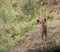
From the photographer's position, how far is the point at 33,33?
5.71 m

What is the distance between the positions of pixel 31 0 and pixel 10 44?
2000 millimetres

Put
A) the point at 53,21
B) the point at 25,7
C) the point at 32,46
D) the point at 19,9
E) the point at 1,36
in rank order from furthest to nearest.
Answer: the point at 19,9
the point at 25,7
the point at 53,21
the point at 1,36
the point at 32,46

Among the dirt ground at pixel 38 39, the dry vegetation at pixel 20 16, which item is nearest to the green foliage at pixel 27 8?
the dry vegetation at pixel 20 16

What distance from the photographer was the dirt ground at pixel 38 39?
197 inches

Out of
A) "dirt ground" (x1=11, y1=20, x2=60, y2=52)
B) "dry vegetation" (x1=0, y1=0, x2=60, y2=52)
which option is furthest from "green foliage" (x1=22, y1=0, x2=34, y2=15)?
"dirt ground" (x1=11, y1=20, x2=60, y2=52)

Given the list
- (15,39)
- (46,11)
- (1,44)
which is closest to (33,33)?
(15,39)

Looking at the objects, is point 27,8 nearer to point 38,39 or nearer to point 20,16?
point 20,16

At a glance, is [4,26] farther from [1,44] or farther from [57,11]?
[57,11]

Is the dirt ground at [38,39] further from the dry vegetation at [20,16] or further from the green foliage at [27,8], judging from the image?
the green foliage at [27,8]

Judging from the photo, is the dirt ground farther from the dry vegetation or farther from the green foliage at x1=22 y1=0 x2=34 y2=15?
the green foliage at x1=22 y1=0 x2=34 y2=15

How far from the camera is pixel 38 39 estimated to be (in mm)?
5297

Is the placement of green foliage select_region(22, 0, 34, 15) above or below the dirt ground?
above

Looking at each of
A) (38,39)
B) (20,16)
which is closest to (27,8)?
(20,16)

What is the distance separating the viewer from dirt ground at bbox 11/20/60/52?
5.01 metres
